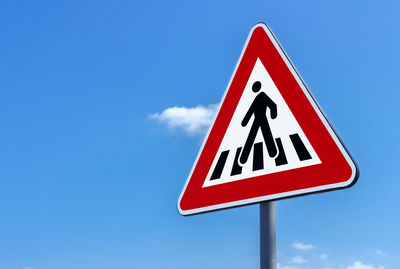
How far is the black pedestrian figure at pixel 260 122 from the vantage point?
73.0 inches

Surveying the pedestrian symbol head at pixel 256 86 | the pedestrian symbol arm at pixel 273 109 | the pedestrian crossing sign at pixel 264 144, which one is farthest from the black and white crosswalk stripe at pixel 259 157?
the pedestrian symbol head at pixel 256 86

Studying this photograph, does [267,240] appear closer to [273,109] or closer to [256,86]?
[273,109]

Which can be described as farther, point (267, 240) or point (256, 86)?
point (256, 86)

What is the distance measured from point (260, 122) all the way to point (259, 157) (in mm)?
148

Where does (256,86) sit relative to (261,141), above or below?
above

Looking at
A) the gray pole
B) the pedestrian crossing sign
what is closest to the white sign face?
the pedestrian crossing sign

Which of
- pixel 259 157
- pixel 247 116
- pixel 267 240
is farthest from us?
pixel 247 116

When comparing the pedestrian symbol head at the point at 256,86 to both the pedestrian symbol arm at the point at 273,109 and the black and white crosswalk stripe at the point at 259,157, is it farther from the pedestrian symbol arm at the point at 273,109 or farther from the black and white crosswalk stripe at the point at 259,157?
the black and white crosswalk stripe at the point at 259,157

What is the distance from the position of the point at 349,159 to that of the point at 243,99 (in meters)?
0.55

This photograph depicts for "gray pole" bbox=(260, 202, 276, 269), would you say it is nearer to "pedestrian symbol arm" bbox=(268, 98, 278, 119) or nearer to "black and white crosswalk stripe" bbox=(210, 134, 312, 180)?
"black and white crosswalk stripe" bbox=(210, 134, 312, 180)

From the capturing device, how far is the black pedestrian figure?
73.0 inches

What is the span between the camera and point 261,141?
1880mm

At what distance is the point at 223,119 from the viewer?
6.79 feet

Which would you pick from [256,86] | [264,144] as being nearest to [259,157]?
[264,144]
